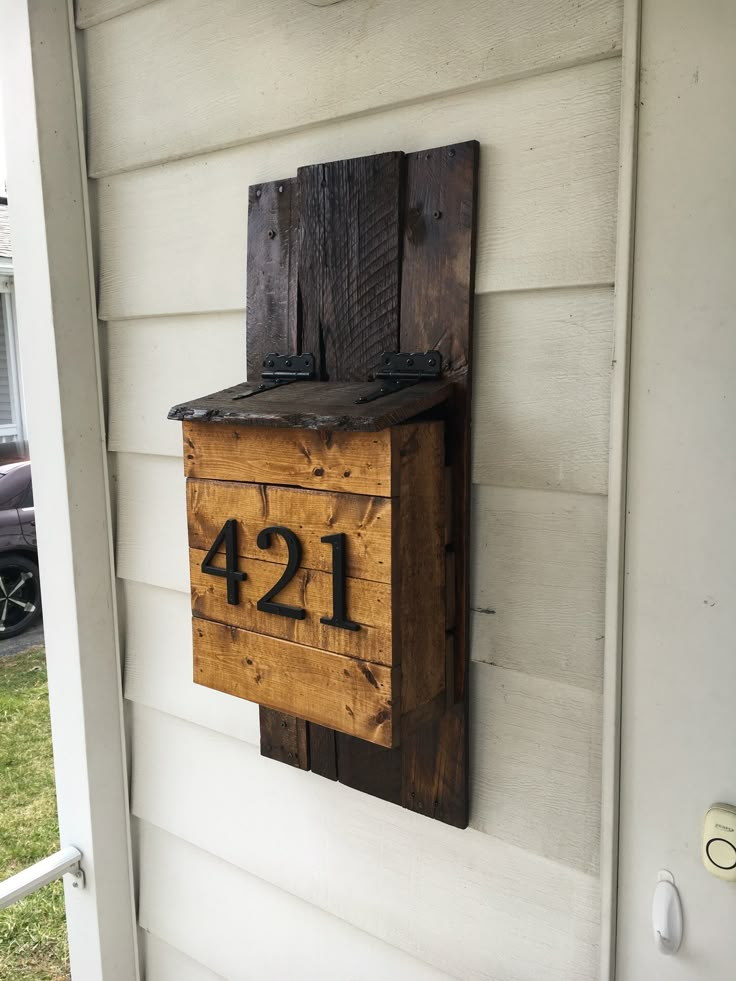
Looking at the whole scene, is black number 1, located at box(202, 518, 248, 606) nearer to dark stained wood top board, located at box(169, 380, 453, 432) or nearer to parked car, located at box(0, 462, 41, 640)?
dark stained wood top board, located at box(169, 380, 453, 432)

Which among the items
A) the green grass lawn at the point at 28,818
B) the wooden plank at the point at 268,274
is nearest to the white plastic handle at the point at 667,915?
the wooden plank at the point at 268,274

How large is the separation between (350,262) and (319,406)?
24 centimetres

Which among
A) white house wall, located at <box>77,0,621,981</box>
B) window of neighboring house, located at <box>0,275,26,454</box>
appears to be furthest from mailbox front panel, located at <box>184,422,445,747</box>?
window of neighboring house, located at <box>0,275,26,454</box>

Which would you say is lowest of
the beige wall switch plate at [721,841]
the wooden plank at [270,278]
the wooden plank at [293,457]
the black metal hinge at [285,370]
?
Answer: the beige wall switch plate at [721,841]

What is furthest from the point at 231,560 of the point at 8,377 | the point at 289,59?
the point at 8,377

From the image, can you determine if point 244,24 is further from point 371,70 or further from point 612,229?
point 612,229

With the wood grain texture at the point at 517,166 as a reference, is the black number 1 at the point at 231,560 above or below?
below

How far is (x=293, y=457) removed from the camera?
0.89m

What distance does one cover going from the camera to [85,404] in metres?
1.35

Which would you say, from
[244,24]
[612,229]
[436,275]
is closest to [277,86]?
[244,24]

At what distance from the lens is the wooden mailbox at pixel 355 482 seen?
841mm

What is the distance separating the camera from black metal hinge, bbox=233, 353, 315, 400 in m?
1.04

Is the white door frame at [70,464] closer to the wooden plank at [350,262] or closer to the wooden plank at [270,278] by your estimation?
the wooden plank at [270,278]

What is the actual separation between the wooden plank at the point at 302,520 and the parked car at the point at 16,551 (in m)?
2.79
